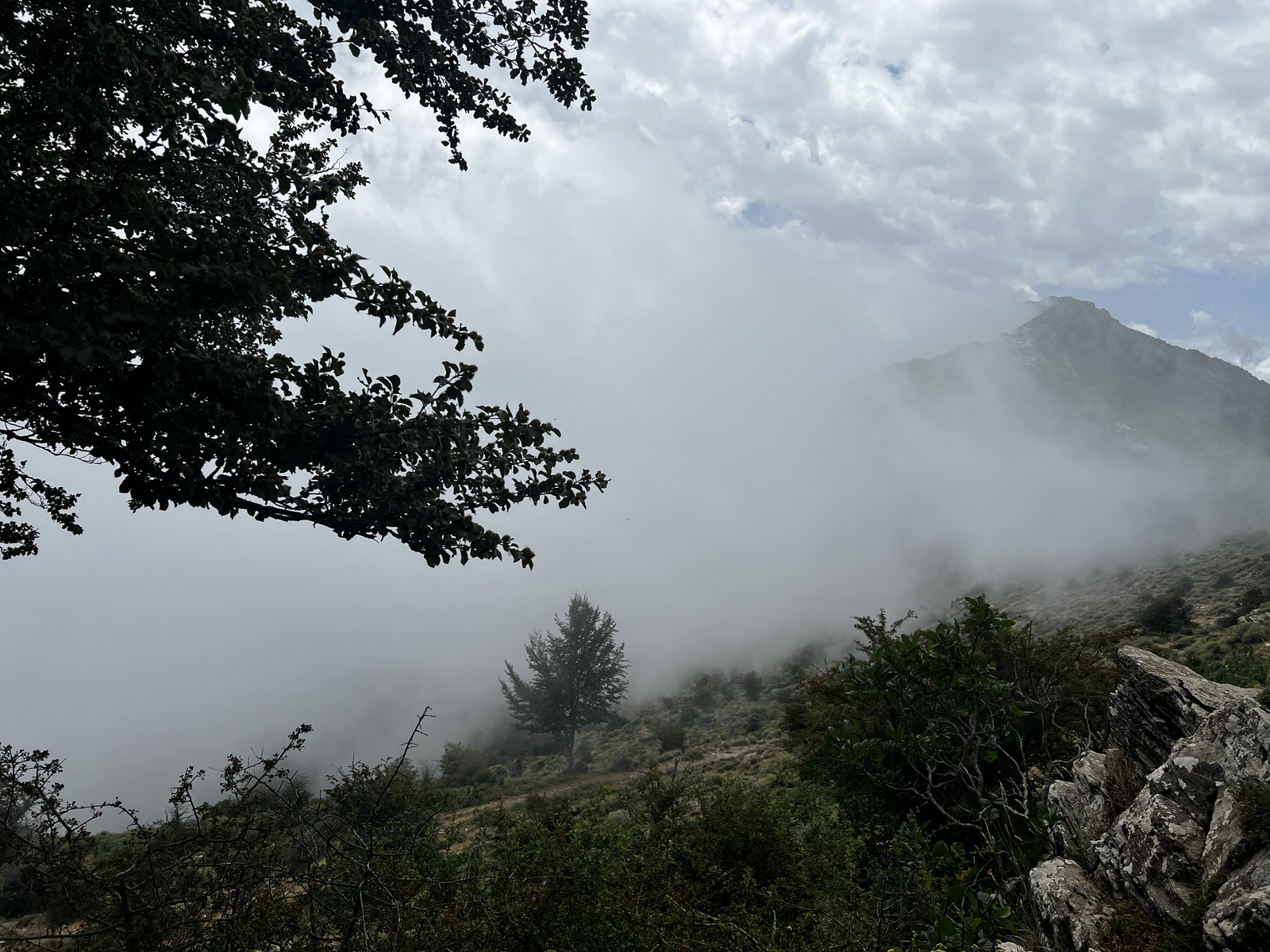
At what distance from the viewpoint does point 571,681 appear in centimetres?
3700

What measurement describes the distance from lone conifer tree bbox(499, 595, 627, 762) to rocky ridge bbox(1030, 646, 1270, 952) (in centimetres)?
3243

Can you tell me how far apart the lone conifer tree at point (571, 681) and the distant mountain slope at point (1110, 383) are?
107857 mm

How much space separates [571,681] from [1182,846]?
113 ft

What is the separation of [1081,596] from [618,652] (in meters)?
33.0

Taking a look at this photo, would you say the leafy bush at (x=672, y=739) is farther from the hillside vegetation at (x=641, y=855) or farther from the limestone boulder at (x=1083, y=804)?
the limestone boulder at (x=1083, y=804)

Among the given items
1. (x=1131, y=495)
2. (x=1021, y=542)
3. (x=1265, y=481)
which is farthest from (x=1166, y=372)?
(x=1021, y=542)

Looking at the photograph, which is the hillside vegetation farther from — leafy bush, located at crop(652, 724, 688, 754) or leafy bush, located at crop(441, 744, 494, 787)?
leafy bush, located at crop(441, 744, 494, 787)

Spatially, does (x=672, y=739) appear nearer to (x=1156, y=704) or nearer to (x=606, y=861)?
(x=1156, y=704)

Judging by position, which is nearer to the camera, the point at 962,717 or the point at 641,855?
the point at 641,855

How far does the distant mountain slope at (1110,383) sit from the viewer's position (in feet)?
343

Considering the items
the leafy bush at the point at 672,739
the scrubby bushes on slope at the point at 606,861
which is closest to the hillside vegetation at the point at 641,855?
the scrubby bushes on slope at the point at 606,861

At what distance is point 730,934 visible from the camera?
16.3ft

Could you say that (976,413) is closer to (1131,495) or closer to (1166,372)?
(1166,372)

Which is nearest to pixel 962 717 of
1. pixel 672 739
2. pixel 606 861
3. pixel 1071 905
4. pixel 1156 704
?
pixel 1071 905
